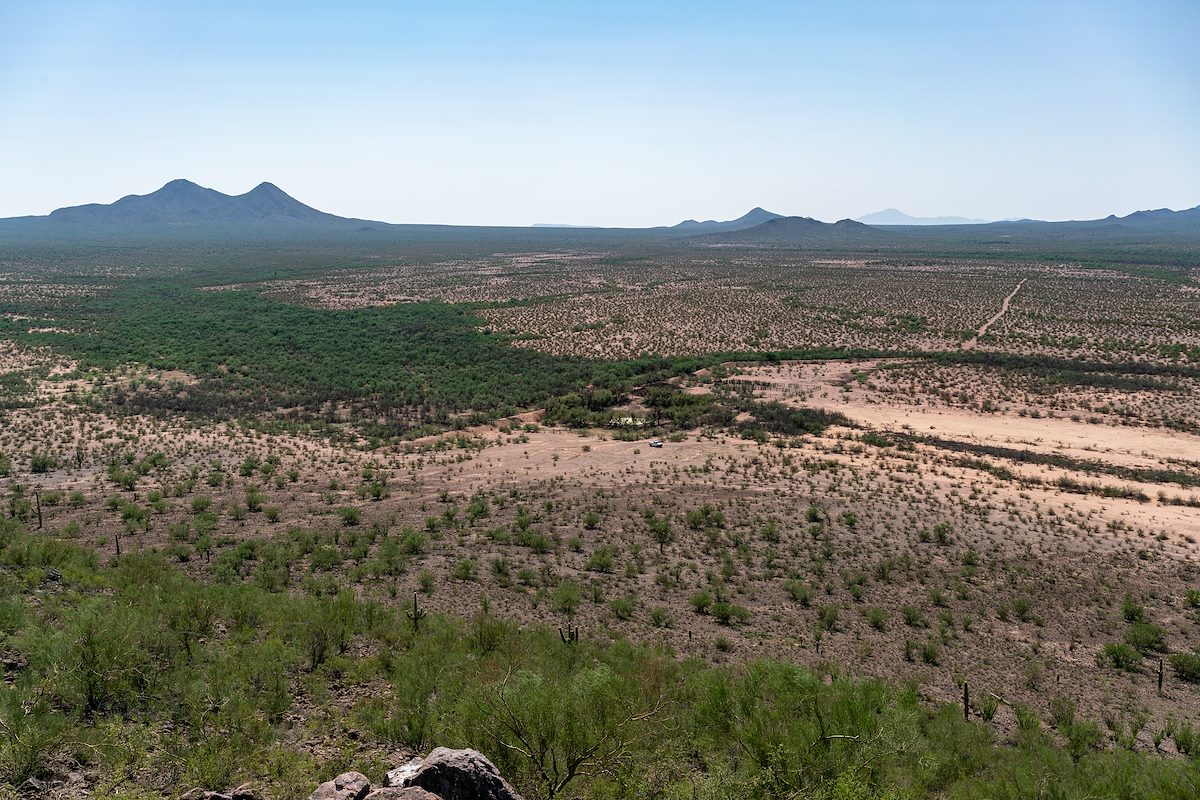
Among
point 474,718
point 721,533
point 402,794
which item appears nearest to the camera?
point 402,794

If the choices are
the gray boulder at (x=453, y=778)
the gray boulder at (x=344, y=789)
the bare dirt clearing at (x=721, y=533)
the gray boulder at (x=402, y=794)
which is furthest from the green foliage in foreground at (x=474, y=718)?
the bare dirt clearing at (x=721, y=533)

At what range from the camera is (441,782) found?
7395 mm

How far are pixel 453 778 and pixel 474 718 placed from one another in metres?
2.31

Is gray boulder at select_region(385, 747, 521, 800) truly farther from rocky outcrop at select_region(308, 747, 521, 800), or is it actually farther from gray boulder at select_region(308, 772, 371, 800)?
gray boulder at select_region(308, 772, 371, 800)

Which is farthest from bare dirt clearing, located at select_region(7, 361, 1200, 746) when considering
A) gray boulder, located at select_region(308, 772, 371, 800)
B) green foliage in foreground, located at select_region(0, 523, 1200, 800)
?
gray boulder, located at select_region(308, 772, 371, 800)

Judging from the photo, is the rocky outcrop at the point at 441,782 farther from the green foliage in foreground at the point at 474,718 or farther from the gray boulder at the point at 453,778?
the green foliage in foreground at the point at 474,718

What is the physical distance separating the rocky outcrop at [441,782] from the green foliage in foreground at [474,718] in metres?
1.15

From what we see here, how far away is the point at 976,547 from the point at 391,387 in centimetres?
3363

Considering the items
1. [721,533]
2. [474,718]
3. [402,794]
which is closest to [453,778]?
[402,794]

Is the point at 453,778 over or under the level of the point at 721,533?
over

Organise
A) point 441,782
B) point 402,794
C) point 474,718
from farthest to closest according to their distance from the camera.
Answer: point 474,718, point 441,782, point 402,794

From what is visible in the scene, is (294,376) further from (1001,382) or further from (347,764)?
(1001,382)

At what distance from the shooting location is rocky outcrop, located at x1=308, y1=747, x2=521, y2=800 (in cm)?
734

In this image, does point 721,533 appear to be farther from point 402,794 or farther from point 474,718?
point 402,794
